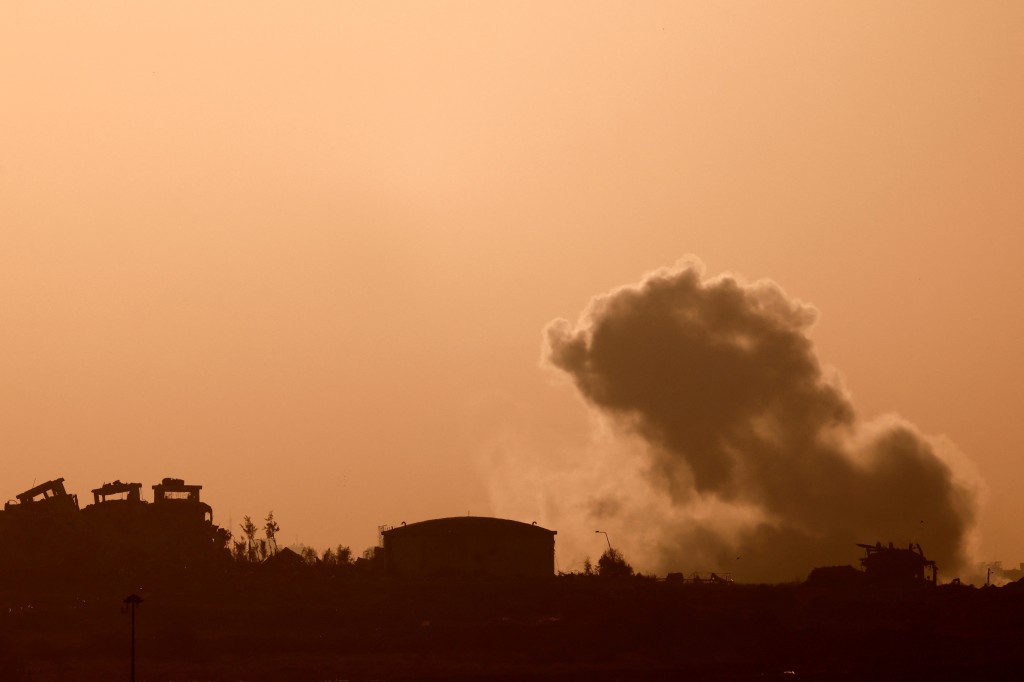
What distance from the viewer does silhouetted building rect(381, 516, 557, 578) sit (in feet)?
345

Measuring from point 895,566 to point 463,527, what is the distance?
25.3 metres

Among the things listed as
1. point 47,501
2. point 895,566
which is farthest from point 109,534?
point 895,566

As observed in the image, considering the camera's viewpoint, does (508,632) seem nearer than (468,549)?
Yes

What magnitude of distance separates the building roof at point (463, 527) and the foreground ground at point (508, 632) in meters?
10.6

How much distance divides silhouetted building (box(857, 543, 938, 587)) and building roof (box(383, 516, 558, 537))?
65.0 ft

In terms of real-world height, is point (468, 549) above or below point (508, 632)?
above

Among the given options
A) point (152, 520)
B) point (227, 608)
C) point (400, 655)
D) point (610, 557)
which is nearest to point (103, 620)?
point (227, 608)

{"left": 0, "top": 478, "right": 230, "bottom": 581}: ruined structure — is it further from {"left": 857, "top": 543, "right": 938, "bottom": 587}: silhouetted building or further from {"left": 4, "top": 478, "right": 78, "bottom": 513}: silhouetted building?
{"left": 857, "top": 543, "right": 938, "bottom": 587}: silhouetted building

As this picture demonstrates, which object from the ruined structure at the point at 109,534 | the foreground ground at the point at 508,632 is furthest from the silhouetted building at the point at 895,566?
the ruined structure at the point at 109,534

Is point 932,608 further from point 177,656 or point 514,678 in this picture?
point 177,656

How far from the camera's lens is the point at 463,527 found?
107 meters

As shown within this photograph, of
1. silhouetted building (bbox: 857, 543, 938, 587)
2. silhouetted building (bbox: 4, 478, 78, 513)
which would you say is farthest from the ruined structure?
silhouetted building (bbox: 857, 543, 938, 587)

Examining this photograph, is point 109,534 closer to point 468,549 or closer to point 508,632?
point 468,549

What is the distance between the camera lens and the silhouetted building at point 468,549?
105250 millimetres
